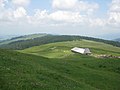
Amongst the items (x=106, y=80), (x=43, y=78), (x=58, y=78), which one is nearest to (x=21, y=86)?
(x=43, y=78)

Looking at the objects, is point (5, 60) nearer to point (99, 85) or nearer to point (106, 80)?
point (99, 85)

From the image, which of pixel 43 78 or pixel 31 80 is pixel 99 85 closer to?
pixel 43 78

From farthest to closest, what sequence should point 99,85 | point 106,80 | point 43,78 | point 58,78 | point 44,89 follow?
1. point 106,80
2. point 99,85
3. point 58,78
4. point 43,78
5. point 44,89

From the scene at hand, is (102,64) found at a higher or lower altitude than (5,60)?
lower

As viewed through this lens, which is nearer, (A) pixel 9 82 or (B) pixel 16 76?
(A) pixel 9 82

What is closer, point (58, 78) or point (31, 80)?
point (31, 80)

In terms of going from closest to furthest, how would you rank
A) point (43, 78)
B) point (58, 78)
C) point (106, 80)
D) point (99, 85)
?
point (43, 78), point (58, 78), point (99, 85), point (106, 80)

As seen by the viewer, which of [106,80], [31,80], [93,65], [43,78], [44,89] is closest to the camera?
[44,89]

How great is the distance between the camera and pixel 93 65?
59656mm

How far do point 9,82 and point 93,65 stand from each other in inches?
1559

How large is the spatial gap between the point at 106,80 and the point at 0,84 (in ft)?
82.4

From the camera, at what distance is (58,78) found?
3102cm

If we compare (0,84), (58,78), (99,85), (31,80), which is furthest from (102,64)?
(0,84)

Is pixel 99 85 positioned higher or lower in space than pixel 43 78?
lower
